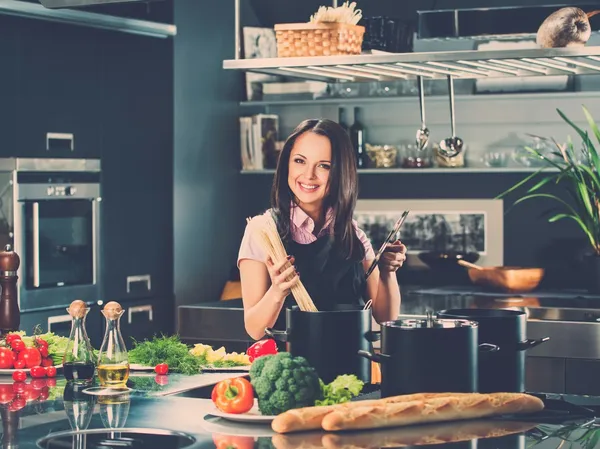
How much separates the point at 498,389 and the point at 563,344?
7.02ft

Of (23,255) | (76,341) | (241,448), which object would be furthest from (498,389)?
(23,255)

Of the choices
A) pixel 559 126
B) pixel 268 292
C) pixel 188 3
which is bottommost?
pixel 268 292

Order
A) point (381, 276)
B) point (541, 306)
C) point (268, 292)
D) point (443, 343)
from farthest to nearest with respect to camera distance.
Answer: point (541, 306)
point (381, 276)
point (268, 292)
point (443, 343)

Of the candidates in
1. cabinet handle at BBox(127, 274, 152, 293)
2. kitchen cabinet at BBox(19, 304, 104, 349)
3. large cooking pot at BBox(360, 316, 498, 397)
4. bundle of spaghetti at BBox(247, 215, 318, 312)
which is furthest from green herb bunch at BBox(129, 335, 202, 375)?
cabinet handle at BBox(127, 274, 152, 293)

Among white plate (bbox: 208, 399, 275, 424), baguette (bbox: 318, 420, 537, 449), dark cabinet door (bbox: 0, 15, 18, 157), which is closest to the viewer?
baguette (bbox: 318, 420, 537, 449)

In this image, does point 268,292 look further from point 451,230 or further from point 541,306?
point 451,230

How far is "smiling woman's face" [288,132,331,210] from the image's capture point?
10.9 feet

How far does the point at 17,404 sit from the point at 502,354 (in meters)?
1.08

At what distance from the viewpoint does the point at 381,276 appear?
3.30m

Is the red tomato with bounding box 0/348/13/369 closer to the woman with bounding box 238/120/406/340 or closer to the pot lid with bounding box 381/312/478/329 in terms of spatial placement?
the woman with bounding box 238/120/406/340

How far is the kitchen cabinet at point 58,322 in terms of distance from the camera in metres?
5.51

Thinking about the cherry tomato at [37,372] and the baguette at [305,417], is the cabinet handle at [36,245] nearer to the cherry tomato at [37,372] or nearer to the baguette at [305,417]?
the cherry tomato at [37,372]

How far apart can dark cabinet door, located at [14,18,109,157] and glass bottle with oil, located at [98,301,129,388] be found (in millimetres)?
3070

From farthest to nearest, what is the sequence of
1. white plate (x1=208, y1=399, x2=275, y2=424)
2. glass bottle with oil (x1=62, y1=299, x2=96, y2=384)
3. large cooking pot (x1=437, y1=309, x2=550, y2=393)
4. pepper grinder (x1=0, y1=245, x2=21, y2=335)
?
pepper grinder (x1=0, y1=245, x2=21, y2=335) < glass bottle with oil (x1=62, y1=299, x2=96, y2=384) < large cooking pot (x1=437, y1=309, x2=550, y2=393) < white plate (x1=208, y1=399, x2=275, y2=424)
